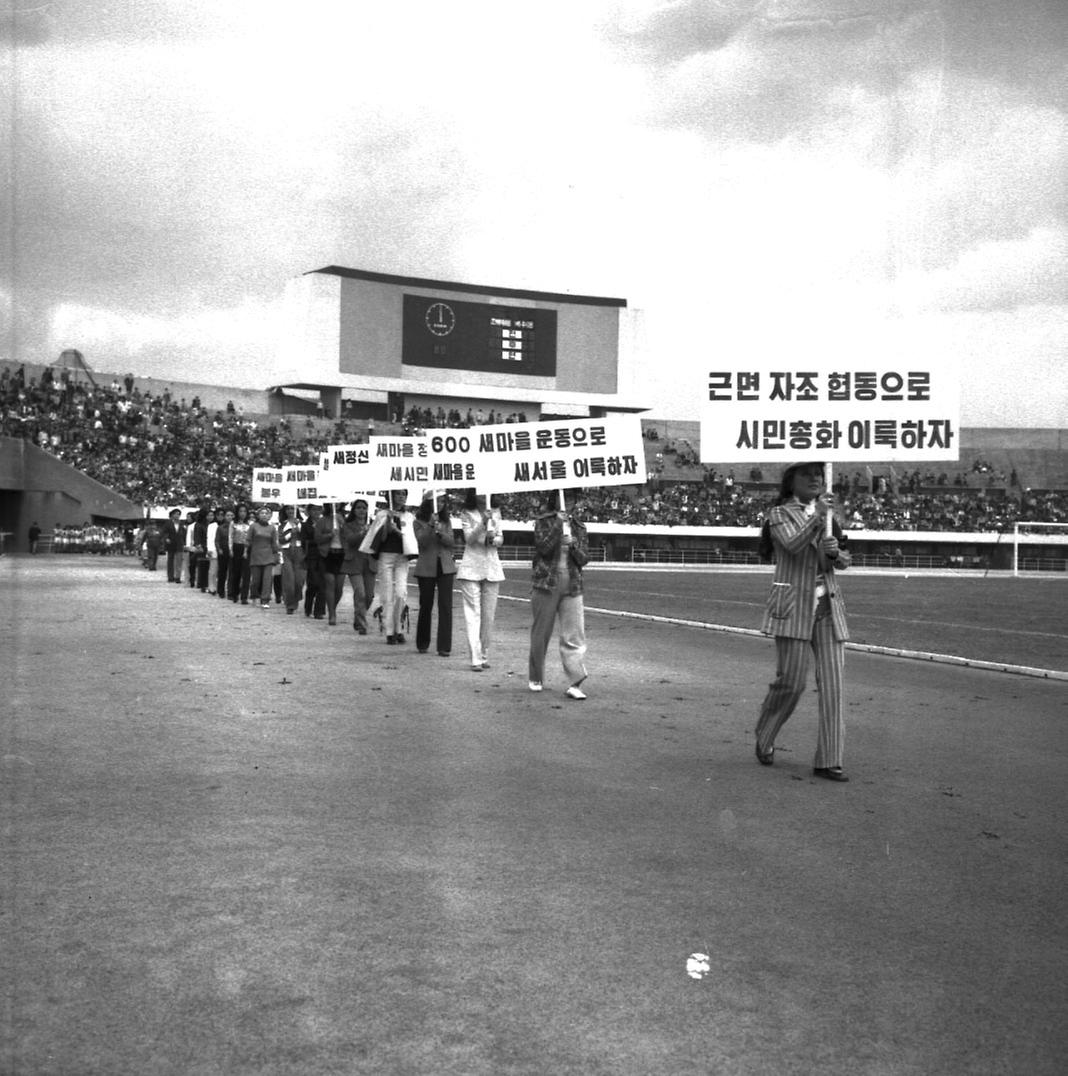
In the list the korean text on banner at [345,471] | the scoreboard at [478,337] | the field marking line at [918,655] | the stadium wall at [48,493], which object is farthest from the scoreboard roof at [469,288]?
the field marking line at [918,655]

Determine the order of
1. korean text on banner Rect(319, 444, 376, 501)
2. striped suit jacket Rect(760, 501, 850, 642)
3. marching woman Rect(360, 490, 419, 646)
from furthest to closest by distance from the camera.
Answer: korean text on banner Rect(319, 444, 376, 501), marching woman Rect(360, 490, 419, 646), striped suit jacket Rect(760, 501, 850, 642)

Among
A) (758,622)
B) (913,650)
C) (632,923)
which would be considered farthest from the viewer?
(758,622)

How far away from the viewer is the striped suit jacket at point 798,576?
295 inches

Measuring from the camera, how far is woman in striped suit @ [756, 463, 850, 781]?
7340mm

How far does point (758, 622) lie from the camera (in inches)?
829

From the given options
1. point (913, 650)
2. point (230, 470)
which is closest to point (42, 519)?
point (230, 470)

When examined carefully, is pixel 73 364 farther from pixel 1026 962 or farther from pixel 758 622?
pixel 1026 962

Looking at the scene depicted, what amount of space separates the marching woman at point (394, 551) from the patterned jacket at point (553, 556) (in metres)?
4.60

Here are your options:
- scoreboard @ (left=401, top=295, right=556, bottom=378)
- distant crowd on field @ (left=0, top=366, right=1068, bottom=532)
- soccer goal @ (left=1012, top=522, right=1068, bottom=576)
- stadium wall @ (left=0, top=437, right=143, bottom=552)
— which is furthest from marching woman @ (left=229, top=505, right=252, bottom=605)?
scoreboard @ (left=401, top=295, right=556, bottom=378)

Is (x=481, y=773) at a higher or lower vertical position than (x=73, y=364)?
lower

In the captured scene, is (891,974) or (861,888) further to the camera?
(861,888)

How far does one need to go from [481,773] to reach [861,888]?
8.62 ft

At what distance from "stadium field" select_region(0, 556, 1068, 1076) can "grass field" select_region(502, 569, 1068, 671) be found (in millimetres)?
6861

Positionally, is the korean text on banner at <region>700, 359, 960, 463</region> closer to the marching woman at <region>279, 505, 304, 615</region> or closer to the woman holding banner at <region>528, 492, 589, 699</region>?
the woman holding banner at <region>528, 492, 589, 699</region>
